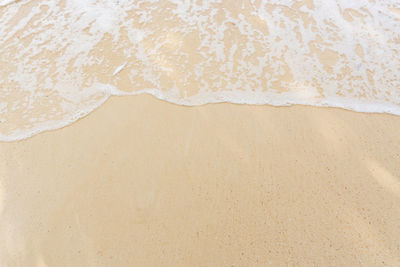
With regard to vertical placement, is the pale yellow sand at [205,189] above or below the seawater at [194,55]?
below

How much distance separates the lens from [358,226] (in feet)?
5.75

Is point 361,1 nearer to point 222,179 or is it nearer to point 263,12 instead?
point 263,12

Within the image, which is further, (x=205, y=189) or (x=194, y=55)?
(x=194, y=55)

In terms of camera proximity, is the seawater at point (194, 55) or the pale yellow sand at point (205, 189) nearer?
the pale yellow sand at point (205, 189)

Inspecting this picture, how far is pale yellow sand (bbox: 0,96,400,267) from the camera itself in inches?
65.9

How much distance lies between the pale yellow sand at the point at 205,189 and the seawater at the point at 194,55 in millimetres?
254

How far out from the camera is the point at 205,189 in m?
1.94

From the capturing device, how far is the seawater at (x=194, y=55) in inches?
101

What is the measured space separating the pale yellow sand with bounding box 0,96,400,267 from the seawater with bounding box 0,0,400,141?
254 mm

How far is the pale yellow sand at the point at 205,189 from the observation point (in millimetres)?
1674

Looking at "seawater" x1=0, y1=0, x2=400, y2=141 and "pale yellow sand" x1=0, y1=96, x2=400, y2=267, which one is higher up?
"seawater" x1=0, y1=0, x2=400, y2=141

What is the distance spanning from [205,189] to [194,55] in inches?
69.4

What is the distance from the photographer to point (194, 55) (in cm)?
295

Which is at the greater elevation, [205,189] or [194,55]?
[194,55]
